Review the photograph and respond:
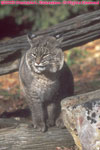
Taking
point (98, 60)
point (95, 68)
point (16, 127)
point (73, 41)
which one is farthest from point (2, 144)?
point (98, 60)

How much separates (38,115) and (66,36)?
129 cm

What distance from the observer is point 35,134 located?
4.28 metres

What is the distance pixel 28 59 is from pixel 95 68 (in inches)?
145

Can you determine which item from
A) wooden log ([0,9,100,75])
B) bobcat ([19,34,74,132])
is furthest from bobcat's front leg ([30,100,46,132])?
wooden log ([0,9,100,75])

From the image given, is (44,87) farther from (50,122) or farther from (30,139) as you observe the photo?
(30,139)

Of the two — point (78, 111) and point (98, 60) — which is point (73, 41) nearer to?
point (78, 111)

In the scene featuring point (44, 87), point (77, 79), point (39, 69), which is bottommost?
point (77, 79)

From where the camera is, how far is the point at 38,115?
4461 millimetres

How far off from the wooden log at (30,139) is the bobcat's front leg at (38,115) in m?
0.11

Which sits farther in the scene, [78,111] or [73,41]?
[73,41]

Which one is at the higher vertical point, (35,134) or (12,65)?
(12,65)

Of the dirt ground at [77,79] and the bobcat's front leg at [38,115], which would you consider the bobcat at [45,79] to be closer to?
the bobcat's front leg at [38,115]

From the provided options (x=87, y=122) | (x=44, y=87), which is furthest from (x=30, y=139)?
(x=87, y=122)

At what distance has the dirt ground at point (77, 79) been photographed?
228 inches
